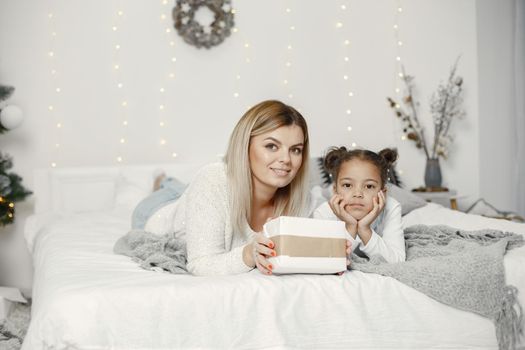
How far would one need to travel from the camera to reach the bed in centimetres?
129

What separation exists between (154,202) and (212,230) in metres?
1.01

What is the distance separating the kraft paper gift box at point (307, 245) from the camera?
137cm

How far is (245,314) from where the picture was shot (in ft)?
4.49

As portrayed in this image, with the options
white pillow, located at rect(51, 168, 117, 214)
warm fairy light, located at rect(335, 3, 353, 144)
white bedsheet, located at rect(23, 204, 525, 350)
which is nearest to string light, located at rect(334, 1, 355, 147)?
warm fairy light, located at rect(335, 3, 353, 144)

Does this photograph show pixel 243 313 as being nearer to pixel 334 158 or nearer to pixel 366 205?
pixel 366 205

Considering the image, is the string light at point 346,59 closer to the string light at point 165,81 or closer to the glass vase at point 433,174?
the glass vase at point 433,174

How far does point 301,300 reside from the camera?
1.41 meters

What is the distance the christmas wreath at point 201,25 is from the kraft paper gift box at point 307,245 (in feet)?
8.31

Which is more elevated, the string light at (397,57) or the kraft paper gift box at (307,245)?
the string light at (397,57)

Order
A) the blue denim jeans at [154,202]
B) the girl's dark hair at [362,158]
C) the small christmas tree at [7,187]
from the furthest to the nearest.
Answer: the small christmas tree at [7,187], the blue denim jeans at [154,202], the girl's dark hair at [362,158]

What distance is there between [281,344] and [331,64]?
2937 millimetres

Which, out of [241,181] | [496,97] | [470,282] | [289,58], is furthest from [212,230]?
[496,97]

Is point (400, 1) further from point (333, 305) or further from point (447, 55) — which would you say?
point (333, 305)

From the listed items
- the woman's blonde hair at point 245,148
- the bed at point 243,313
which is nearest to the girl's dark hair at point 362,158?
the woman's blonde hair at point 245,148
